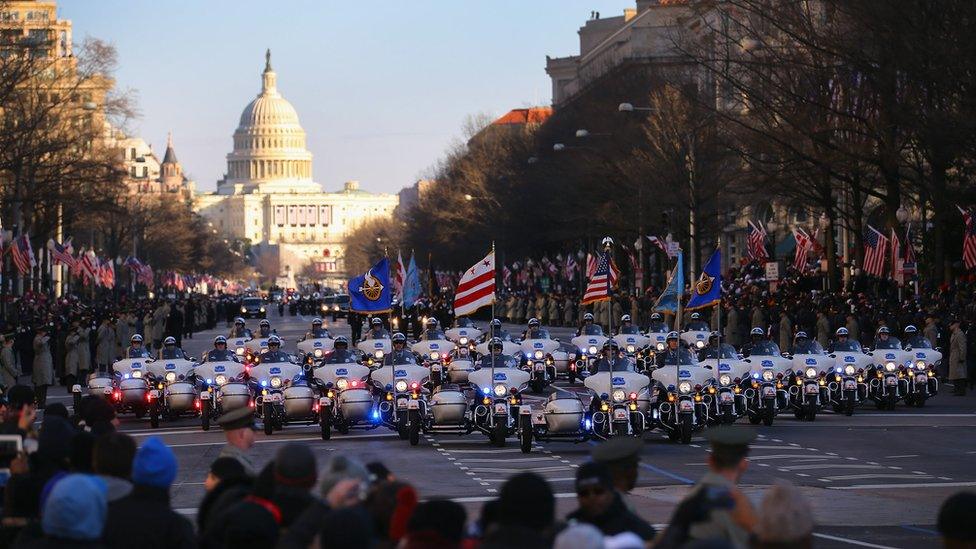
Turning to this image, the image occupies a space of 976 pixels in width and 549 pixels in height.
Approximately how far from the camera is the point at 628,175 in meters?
74.8

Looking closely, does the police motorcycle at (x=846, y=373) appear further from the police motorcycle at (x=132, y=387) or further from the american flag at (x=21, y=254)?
the american flag at (x=21, y=254)

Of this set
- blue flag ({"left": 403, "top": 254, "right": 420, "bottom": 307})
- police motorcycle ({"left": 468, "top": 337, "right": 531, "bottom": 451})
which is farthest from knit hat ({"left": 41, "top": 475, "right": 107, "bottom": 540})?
blue flag ({"left": 403, "top": 254, "right": 420, "bottom": 307})

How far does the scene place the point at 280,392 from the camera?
3125 centimetres

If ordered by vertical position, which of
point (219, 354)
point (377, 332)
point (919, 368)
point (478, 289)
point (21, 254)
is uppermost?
point (21, 254)

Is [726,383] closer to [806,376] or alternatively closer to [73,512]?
[806,376]

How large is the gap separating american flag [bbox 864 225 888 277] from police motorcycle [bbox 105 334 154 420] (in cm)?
2091

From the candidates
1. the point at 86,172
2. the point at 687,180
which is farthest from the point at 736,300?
the point at 86,172

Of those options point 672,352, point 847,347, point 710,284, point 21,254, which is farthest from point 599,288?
point 21,254

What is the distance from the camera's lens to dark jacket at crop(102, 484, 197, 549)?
32.3 feet

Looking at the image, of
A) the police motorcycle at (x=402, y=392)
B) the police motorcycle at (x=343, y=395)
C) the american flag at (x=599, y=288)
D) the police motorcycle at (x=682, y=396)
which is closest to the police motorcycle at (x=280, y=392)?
the police motorcycle at (x=343, y=395)

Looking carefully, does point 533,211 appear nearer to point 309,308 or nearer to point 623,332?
point 309,308

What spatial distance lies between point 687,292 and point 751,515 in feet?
180

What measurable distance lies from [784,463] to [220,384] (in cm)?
1141

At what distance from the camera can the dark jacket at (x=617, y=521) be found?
955 cm
